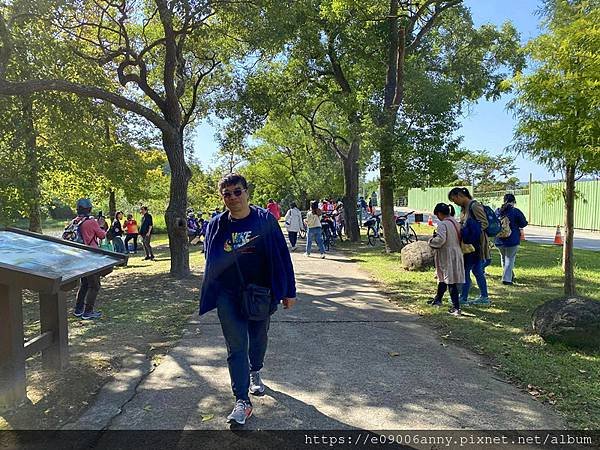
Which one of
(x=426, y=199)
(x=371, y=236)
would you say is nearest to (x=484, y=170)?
(x=426, y=199)

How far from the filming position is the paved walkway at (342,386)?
11.6 feet

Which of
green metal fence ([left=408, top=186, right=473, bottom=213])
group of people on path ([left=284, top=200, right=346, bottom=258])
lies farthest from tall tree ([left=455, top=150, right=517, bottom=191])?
group of people on path ([left=284, top=200, right=346, bottom=258])

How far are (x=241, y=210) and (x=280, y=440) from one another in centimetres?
167

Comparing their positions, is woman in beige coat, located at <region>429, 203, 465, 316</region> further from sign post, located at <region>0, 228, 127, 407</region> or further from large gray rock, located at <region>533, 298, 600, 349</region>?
sign post, located at <region>0, 228, 127, 407</region>

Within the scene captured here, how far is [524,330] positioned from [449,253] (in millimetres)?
1426

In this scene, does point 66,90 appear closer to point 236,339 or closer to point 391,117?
point 236,339

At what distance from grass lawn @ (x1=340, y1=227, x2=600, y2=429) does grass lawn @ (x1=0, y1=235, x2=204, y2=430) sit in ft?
11.8

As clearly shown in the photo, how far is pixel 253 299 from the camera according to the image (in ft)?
11.5

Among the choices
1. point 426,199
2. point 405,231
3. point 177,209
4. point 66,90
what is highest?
point 66,90

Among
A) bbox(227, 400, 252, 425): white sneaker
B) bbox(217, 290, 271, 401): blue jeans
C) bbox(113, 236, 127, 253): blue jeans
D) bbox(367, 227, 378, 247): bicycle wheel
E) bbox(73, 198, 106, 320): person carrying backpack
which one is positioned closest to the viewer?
bbox(227, 400, 252, 425): white sneaker

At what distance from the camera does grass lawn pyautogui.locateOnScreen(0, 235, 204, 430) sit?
3809 mm

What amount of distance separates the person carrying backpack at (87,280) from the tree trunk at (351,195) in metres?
13.1

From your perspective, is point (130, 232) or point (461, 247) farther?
point (130, 232)

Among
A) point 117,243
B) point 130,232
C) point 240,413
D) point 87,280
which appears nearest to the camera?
point 240,413
